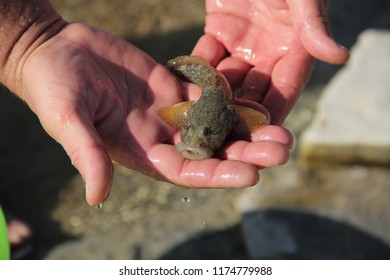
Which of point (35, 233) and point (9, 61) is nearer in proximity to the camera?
point (9, 61)

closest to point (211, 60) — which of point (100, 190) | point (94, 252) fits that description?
point (100, 190)

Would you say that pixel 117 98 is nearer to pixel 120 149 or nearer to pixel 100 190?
pixel 120 149

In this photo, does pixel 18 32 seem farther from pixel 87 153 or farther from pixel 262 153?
pixel 262 153

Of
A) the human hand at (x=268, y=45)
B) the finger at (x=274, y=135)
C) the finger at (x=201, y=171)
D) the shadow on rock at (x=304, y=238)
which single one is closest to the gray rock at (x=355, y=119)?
the shadow on rock at (x=304, y=238)

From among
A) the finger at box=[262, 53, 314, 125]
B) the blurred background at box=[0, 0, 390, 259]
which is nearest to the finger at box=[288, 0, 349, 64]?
the finger at box=[262, 53, 314, 125]

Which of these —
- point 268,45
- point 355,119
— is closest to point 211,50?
point 268,45

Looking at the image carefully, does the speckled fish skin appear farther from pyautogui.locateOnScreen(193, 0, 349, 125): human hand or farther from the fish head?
pyautogui.locateOnScreen(193, 0, 349, 125): human hand

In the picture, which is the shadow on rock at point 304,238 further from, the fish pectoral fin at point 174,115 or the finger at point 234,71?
the fish pectoral fin at point 174,115
